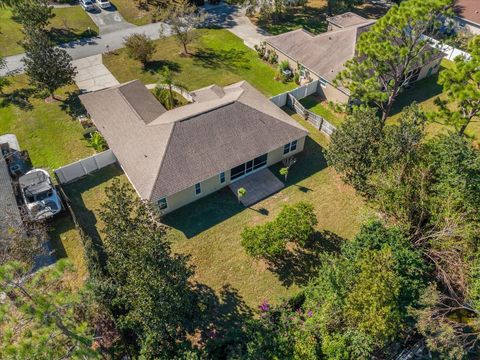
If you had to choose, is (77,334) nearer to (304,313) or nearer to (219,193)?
(304,313)

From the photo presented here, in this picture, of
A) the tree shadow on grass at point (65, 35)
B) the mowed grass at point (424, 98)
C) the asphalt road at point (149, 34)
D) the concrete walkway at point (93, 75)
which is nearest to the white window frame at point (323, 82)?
the mowed grass at point (424, 98)

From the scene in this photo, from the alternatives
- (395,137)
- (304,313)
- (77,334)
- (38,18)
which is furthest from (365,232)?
(38,18)

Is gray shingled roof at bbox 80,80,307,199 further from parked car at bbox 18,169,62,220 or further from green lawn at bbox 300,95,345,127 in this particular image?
green lawn at bbox 300,95,345,127

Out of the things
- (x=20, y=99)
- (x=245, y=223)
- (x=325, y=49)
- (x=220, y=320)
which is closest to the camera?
(x=220, y=320)

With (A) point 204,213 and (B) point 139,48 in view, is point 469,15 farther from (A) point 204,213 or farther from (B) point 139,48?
(A) point 204,213

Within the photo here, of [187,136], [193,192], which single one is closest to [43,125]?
[187,136]
